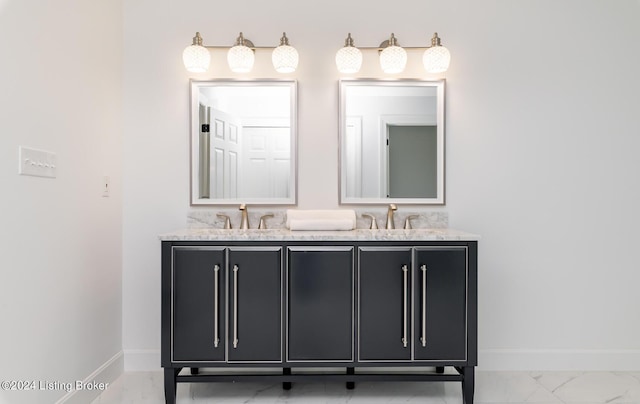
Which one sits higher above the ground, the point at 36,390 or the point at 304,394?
the point at 36,390

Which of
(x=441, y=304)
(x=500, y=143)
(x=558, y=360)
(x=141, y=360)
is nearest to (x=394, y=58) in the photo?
(x=500, y=143)

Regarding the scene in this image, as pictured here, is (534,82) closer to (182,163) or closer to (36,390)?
(182,163)

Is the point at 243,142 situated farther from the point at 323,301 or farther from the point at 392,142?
the point at 323,301

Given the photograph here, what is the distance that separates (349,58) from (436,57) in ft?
1.53

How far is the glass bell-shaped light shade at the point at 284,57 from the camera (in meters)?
2.29

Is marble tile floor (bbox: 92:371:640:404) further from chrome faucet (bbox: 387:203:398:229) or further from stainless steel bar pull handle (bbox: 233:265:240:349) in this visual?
chrome faucet (bbox: 387:203:398:229)

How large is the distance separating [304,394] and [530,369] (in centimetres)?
131

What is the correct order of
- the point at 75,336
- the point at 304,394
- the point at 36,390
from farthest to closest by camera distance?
the point at 304,394
the point at 75,336
the point at 36,390

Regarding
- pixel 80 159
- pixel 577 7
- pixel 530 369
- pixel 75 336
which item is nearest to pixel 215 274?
pixel 75 336

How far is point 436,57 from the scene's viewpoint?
2.30 m

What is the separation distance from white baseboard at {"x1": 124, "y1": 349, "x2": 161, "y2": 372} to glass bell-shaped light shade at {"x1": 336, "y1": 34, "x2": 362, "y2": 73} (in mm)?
1903

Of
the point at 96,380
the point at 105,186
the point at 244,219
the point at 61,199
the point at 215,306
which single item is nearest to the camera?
the point at 61,199

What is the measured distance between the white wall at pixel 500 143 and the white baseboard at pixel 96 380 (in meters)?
0.09

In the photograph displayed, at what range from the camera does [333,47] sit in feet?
8.05
